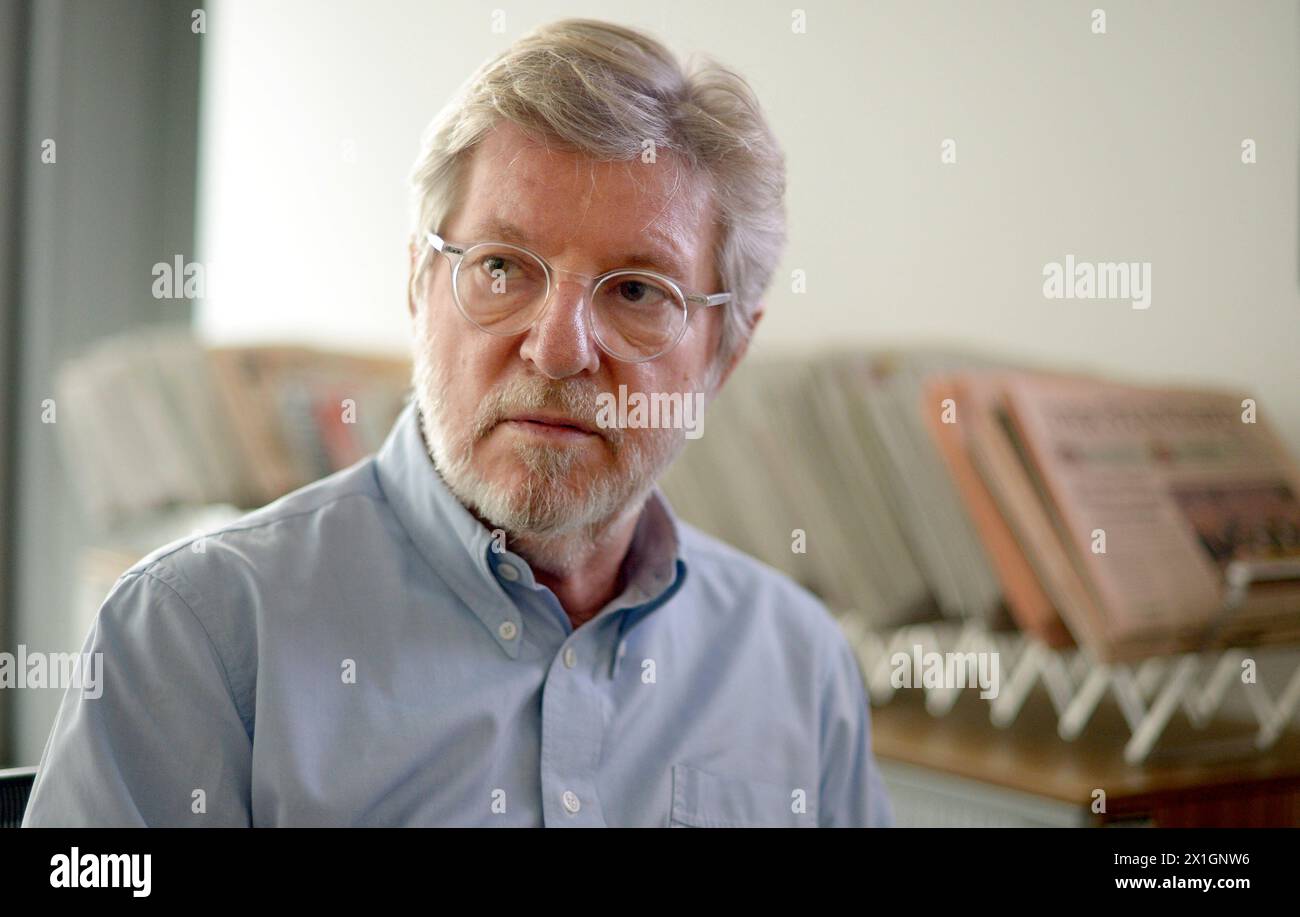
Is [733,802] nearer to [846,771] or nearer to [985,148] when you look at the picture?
[846,771]

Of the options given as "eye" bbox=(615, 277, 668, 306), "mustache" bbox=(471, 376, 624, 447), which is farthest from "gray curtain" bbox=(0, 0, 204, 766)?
"eye" bbox=(615, 277, 668, 306)

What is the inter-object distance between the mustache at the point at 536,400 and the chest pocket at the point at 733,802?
34 centimetres

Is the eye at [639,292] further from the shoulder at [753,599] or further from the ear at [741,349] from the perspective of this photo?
the shoulder at [753,599]

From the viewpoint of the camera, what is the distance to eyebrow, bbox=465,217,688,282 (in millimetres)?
963

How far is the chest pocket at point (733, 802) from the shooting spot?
1.03 m

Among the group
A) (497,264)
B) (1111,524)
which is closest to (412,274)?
(497,264)

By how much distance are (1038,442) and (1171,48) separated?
660 mm

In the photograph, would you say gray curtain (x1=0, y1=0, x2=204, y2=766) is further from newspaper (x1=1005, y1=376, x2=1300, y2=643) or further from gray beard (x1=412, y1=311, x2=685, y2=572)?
newspaper (x1=1005, y1=376, x2=1300, y2=643)

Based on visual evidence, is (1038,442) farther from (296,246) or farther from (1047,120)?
(296,246)

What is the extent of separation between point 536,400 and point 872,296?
3.36ft

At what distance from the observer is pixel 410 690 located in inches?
36.7

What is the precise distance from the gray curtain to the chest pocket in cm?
135
